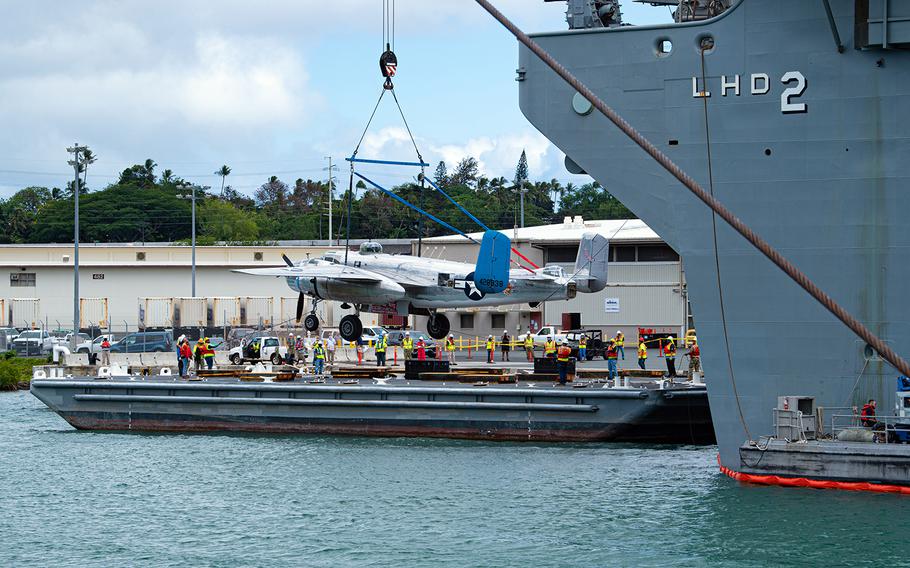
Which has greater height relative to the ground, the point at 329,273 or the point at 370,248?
the point at 370,248

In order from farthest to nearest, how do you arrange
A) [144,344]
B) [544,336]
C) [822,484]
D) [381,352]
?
[544,336], [144,344], [381,352], [822,484]

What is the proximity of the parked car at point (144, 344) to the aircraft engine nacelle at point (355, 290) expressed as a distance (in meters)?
14.9

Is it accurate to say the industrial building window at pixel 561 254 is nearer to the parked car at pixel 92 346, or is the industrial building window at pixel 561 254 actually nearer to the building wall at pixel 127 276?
the building wall at pixel 127 276

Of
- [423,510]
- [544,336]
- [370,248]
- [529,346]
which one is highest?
[370,248]

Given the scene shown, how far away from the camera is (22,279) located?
70.9 meters

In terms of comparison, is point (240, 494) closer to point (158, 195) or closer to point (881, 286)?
point (881, 286)

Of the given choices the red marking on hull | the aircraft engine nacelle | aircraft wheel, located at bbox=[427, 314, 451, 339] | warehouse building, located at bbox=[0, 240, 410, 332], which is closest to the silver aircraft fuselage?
the aircraft engine nacelle

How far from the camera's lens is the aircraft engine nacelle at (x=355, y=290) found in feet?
112

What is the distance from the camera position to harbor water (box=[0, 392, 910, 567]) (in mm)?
18016

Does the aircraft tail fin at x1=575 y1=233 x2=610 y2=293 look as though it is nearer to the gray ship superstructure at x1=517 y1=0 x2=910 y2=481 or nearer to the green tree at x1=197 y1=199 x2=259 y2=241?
the gray ship superstructure at x1=517 y1=0 x2=910 y2=481

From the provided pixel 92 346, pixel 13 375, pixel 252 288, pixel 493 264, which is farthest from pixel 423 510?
pixel 252 288

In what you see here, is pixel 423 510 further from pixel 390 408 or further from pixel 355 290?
pixel 355 290

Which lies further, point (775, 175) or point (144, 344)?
point (144, 344)

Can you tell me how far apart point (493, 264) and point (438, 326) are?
444 cm
